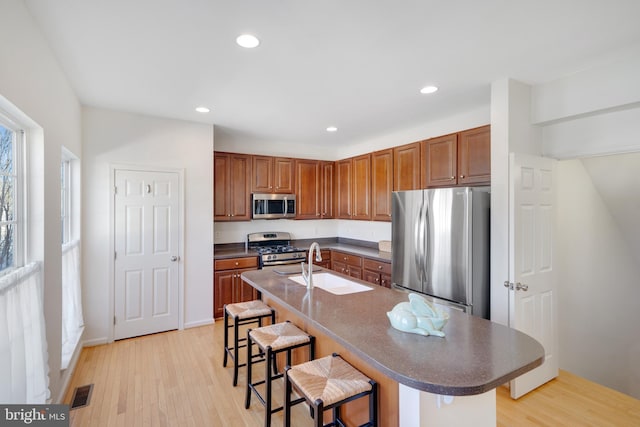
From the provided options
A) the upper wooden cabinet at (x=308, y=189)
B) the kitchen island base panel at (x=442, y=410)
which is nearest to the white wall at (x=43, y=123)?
the kitchen island base panel at (x=442, y=410)

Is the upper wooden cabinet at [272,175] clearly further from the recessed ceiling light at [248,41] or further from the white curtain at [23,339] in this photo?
the white curtain at [23,339]

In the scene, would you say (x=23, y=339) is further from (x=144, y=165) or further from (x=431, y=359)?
(x=144, y=165)

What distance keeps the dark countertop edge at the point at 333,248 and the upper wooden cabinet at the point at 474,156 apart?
1.43 m

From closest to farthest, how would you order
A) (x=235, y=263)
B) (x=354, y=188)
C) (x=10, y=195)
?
(x=10, y=195), (x=235, y=263), (x=354, y=188)

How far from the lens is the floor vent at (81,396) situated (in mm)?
2387

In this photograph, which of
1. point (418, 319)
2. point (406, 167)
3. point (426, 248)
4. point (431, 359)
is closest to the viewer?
point (431, 359)

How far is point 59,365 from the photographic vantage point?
7.82 feet

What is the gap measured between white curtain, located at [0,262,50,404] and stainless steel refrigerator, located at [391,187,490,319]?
298 cm

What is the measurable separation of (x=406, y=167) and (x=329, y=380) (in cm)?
295

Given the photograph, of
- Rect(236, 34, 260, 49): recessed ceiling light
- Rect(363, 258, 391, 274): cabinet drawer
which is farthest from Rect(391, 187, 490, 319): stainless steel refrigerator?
Rect(236, 34, 260, 49): recessed ceiling light

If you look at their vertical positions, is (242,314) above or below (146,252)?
below

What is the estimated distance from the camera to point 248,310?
2805 millimetres

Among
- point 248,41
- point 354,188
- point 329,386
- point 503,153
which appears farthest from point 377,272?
point 248,41

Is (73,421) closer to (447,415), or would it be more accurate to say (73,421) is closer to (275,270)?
(275,270)
